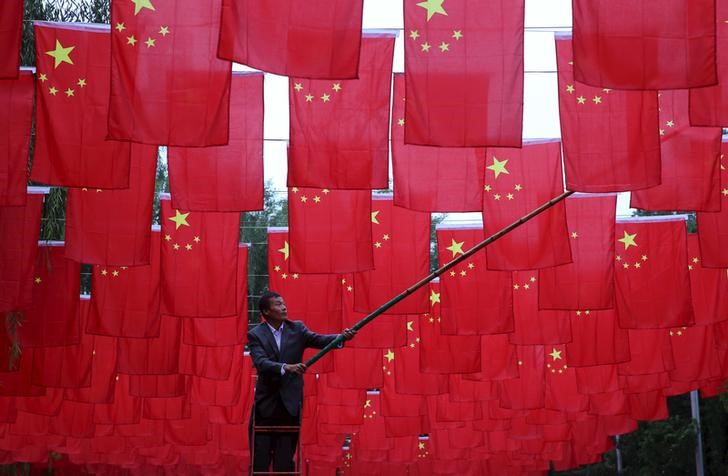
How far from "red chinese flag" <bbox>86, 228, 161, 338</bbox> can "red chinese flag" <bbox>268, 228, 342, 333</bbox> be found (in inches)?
79.1

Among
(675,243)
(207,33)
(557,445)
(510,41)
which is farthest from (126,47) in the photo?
(557,445)

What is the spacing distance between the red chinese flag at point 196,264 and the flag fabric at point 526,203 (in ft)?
11.9

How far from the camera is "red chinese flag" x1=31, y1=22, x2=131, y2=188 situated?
1236 cm

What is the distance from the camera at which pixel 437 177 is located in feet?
44.8

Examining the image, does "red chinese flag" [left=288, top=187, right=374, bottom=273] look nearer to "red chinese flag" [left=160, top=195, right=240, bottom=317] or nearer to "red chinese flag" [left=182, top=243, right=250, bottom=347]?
"red chinese flag" [left=160, top=195, right=240, bottom=317]

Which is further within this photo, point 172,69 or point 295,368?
point 172,69

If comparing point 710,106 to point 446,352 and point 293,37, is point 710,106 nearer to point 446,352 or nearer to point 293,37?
point 293,37

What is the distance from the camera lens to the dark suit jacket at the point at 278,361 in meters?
8.63

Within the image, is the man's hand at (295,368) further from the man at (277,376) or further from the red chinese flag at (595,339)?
the red chinese flag at (595,339)

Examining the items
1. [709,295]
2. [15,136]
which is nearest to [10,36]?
[15,136]

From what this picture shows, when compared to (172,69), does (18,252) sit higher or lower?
lower

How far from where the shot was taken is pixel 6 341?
1733 centimetres

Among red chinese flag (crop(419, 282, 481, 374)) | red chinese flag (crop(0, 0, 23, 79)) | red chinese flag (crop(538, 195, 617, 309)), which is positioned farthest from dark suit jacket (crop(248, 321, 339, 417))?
red chinese flag (crop(419, 282, 481, 374))

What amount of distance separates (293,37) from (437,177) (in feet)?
12.9
